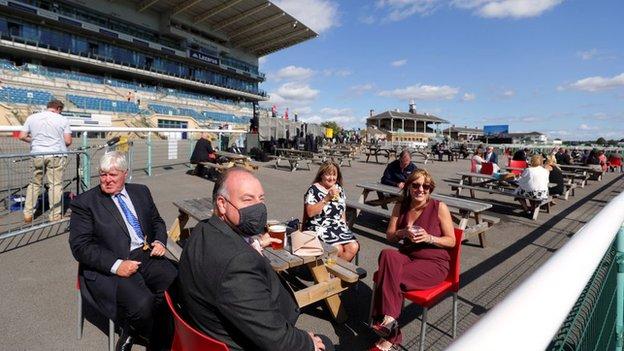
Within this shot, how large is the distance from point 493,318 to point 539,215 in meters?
8.45

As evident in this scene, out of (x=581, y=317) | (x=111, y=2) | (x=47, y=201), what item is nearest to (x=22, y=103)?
(x=111, y=2)

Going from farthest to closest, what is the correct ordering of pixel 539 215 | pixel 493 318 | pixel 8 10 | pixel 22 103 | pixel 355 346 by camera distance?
pixel 8 10 < pixel 22 103 < pixel 539 215 < pixel 355 346 < pixel 493 318

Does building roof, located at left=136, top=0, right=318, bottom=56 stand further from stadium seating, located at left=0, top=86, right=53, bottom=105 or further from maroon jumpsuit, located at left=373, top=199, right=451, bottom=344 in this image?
maroon jumpsuit, located at left=373, top=199, right=451, bottom=344

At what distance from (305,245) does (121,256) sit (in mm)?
1401

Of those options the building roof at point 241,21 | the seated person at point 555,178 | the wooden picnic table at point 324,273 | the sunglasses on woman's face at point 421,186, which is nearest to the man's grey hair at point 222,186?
the wooden picnic table at point 324,273

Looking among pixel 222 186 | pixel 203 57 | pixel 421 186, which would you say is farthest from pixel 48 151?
pixel 203 57

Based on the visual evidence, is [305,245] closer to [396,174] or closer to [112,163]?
[112,163]

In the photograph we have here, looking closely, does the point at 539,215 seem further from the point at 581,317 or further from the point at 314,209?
the point at 581,317

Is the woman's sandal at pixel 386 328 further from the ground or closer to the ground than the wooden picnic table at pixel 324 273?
closer to the ground

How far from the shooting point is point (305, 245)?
3.04 meters

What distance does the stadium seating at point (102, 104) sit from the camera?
31.6 metres

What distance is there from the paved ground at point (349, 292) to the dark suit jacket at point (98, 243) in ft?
1.56

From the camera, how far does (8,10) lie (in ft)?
111

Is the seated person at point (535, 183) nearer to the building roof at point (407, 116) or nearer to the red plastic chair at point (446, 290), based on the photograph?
the red plastic chair at point (446, 290)
